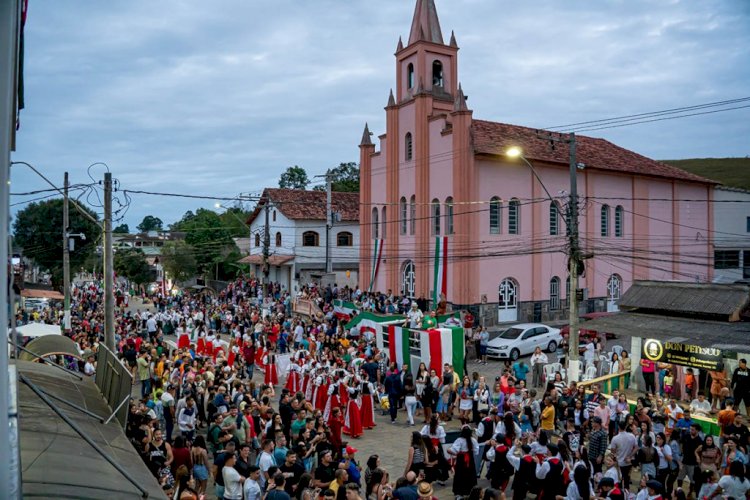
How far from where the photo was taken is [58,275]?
5106cm

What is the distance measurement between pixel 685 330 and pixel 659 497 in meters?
11.5

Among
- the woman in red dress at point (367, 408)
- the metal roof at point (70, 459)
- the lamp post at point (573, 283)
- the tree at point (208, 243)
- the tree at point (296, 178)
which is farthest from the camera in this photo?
the tree at point (296, 178)

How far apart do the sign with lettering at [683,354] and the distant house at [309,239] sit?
96.0 feet

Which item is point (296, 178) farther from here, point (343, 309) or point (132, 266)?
point (343, 309)

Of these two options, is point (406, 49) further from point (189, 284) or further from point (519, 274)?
point (189, 284)

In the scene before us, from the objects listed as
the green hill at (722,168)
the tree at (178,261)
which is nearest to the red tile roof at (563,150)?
the tree at (178,261)

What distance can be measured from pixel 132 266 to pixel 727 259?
2096 inches

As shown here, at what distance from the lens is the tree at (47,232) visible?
168ft

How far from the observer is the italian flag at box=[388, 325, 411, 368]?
20.9 meters

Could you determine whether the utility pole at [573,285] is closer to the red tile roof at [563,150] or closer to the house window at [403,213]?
the red tile roof at [563,150]

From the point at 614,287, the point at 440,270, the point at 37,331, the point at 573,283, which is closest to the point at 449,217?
the point at 440,270

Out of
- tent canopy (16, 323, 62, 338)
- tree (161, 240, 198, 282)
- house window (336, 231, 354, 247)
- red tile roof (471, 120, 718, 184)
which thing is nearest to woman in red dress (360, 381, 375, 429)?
tent canopy (16, 323, 62, 338)

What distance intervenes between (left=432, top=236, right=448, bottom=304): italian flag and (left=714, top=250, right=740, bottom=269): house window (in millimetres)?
26669

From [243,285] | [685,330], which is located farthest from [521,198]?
[243,285]
